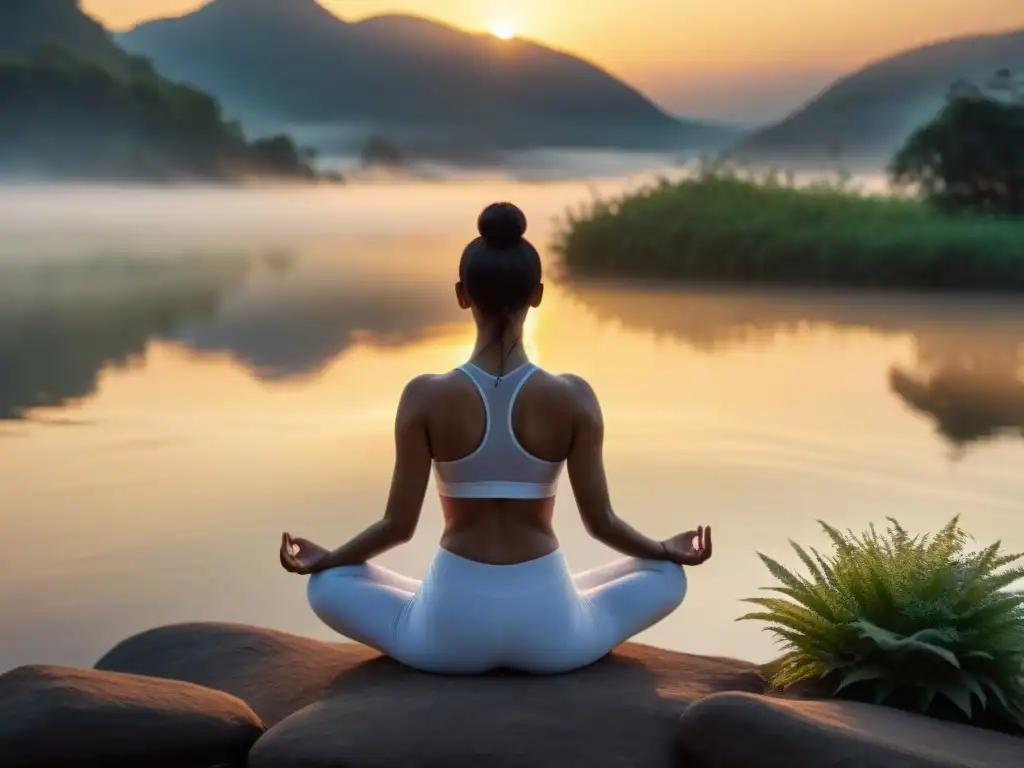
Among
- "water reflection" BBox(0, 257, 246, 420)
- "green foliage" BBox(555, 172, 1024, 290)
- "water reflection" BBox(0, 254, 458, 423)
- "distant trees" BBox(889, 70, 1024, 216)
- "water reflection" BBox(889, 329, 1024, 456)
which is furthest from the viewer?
"distant trees" BBox(889, 70, 1024, 216)

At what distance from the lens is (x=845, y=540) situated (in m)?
2.66

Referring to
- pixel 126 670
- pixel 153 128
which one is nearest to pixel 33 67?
pixel 153 128

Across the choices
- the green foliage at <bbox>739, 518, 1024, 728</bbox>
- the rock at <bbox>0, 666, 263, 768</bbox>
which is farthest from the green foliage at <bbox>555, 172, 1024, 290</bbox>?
the rock at <bbox>0, 666, 263, 768</bbox>

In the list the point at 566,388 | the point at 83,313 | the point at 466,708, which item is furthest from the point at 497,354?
the point at 83,313

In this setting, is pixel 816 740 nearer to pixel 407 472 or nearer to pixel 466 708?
pixel 466 708

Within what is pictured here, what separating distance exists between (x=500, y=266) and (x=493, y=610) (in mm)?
610

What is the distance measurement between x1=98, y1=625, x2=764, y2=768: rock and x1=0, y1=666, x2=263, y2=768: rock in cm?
13

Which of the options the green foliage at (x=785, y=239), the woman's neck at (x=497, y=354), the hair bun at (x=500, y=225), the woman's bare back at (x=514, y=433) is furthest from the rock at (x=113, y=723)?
the green foliage at (x=785, y=239)

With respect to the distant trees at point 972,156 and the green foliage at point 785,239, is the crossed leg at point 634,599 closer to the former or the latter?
the green foliage at point 785,239

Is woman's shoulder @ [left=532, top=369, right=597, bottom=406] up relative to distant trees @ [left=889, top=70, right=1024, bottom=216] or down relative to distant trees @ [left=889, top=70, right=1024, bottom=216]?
down

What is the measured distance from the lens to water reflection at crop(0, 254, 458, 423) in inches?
343

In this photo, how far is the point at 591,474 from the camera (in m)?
2.46

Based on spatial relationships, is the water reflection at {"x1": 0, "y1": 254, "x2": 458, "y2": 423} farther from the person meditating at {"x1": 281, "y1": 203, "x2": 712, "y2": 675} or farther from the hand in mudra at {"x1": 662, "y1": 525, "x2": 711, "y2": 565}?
the hand in mudra at {"x1": 662, "y1": 525, "x2": 711, "y2": 565}

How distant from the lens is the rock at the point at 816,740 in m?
2.10
